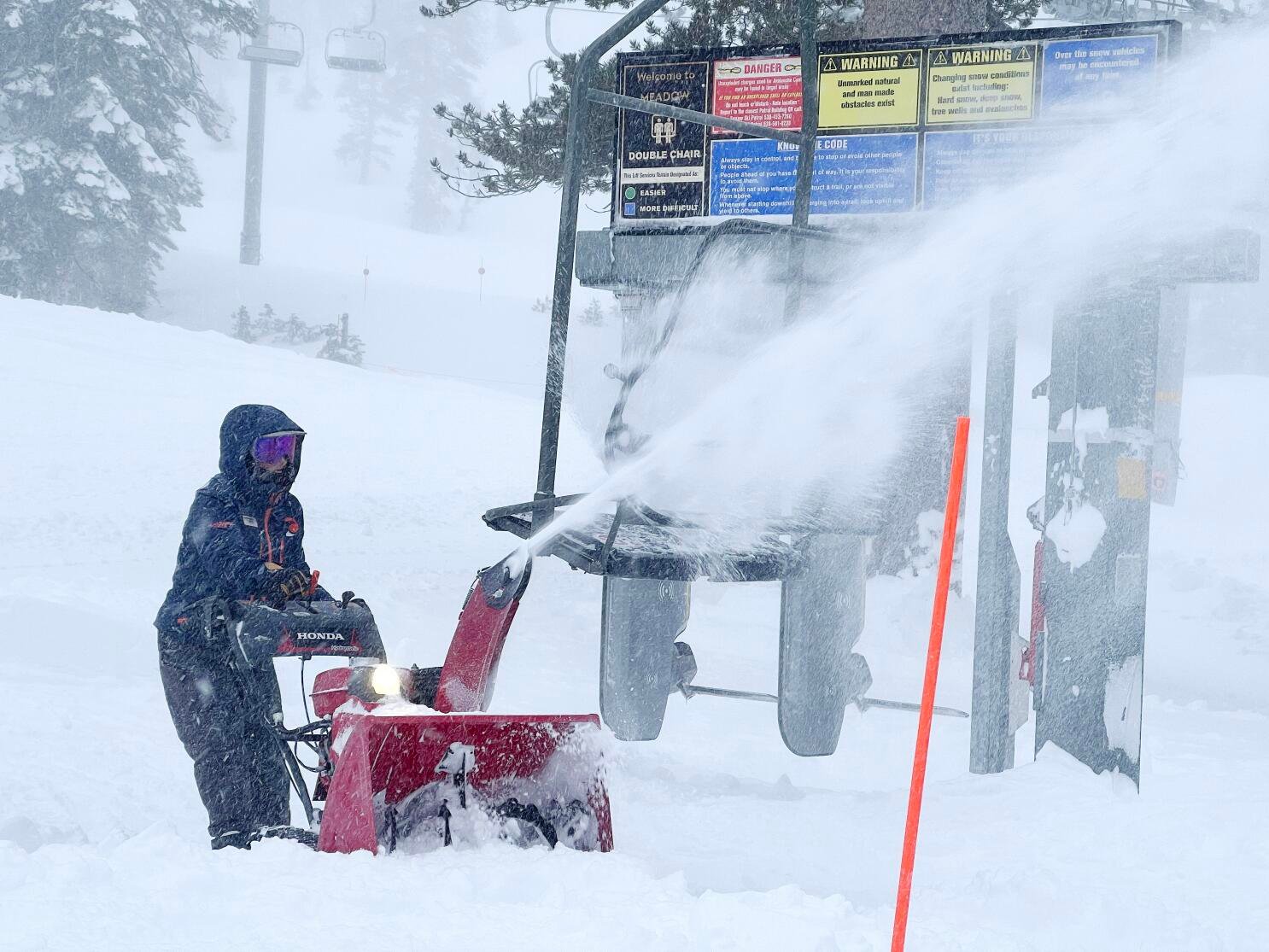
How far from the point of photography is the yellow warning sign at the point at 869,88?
5.82m

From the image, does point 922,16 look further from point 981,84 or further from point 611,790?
point 611,790

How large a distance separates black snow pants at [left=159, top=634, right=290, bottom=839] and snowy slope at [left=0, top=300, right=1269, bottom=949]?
14.5 inches

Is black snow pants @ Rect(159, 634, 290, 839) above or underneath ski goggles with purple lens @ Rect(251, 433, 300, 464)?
underneath

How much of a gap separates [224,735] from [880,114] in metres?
3.91

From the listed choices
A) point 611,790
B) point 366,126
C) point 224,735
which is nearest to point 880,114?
point 611,790

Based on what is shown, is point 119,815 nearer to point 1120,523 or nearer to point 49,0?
point 1120,523

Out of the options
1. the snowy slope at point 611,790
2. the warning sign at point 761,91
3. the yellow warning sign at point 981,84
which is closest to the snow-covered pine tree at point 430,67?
the snowy slope at point 611,790

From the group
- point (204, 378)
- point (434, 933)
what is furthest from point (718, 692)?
point (204, 378)

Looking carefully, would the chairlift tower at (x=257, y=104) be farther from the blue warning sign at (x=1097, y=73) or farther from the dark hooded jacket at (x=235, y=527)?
the dark hooded jacket at (x=235, y=527)

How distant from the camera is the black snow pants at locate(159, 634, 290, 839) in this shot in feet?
13.7

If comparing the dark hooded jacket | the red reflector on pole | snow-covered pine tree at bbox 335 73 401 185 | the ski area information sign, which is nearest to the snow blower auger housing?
the dark hooded jacket

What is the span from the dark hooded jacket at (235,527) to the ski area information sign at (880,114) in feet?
8.37

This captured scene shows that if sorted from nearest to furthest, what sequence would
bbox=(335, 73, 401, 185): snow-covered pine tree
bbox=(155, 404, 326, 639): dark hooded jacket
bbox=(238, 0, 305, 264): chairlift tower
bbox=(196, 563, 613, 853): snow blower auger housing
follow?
bbox=(196, 563, 613, 853): snow blower auger housing, bbox=(155, 404, 326, 639): dark hooded jacket, bbox=(238, 0, 305, 264): chairlift tower, bbox=(335, 73, 401, 185): snow-covered pine tree

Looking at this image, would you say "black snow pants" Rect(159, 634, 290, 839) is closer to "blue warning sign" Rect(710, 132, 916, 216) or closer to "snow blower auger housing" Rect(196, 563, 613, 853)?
"snow blower auger housing" Rect(196, 563, 613, 853)
